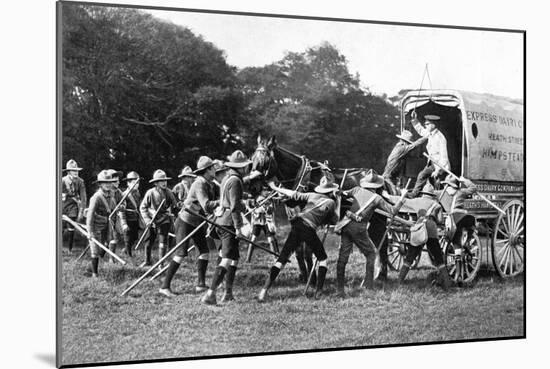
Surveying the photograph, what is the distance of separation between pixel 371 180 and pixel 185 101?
7.48 feet

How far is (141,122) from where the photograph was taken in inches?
412

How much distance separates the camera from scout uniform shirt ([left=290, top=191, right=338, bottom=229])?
36.3 feet

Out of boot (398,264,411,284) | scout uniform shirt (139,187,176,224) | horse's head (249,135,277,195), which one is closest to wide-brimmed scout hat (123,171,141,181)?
scout uniform shirt (139,187,176,224)

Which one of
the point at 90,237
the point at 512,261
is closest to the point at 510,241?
the point at 512,261

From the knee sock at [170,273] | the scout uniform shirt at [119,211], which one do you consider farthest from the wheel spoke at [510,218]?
the scout uniform shirt at [119,211]

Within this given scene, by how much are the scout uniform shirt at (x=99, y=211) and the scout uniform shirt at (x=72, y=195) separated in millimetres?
105

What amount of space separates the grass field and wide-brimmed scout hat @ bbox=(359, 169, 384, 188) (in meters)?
0.73

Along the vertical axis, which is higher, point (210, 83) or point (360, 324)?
point (210, 83)

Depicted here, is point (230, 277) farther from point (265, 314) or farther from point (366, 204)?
point (366, 204)

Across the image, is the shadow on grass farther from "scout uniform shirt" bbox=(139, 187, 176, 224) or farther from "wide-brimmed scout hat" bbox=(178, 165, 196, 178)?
"wide-brimmed scout hat" bbox=(178, 165, 196, 178)

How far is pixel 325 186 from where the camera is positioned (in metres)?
11.2

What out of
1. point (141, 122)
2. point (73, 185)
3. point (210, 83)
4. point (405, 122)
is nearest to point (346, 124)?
point (405, 122)

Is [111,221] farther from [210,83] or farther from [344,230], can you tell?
[344,230]

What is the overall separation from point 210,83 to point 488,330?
14.3 ft
